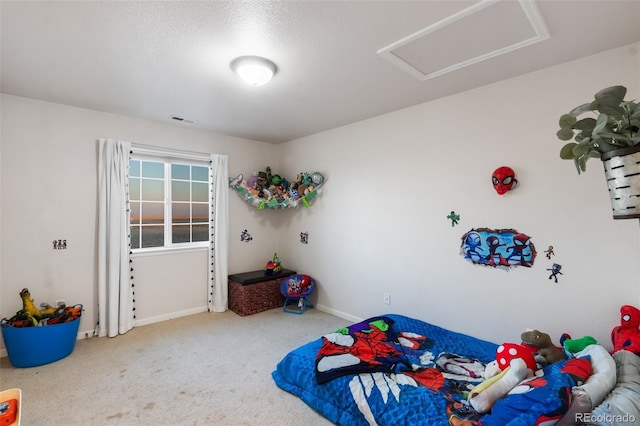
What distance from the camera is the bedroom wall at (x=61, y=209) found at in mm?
2818

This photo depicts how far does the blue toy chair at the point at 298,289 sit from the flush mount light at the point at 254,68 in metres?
2.66

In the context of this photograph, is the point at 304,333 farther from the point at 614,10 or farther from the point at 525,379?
the point at 614,10

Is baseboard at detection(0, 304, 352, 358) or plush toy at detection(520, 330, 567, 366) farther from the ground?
plush toy at detection(520, 330, 567, 366)

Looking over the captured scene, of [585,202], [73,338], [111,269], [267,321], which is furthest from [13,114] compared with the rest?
[585,202]

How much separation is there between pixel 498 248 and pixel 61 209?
13.8 ft

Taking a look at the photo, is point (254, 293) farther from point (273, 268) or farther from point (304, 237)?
point (304, 237)

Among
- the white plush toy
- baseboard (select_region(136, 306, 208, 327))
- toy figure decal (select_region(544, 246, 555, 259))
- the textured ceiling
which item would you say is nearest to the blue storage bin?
baseboard (select_region(136, 306, 208, 327))

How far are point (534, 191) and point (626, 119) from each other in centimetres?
139

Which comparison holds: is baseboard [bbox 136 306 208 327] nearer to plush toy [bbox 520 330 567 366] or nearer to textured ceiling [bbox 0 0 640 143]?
textured ceiling [bbox 0 0 640 143]

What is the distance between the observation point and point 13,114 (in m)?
2.81

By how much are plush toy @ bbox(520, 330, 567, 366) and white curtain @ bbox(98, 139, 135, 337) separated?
383 centimetres

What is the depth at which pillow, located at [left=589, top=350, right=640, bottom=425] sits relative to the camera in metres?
1.21

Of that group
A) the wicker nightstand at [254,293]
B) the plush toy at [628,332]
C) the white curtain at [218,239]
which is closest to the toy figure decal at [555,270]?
the plush toy at [628,332]

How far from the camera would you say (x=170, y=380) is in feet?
7.85
